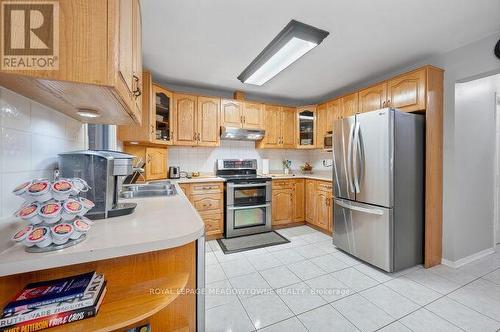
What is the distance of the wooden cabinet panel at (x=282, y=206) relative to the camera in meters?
3.43

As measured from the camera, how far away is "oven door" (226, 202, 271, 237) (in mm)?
3055

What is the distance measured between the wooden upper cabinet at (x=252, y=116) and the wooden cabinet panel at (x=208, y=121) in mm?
462

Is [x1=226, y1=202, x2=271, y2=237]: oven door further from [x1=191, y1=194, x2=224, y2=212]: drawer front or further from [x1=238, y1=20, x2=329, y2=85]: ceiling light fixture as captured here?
[x1=238, y1=20, x2=329, y2=85]: ceiling light fixture

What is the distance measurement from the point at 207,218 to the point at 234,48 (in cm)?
223

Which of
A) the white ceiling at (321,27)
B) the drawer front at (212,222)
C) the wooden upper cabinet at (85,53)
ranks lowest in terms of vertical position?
the drawer front at (212,222)

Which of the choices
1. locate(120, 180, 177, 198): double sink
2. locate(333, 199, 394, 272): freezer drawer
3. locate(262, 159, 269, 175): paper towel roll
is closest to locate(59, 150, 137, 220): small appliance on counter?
locate(120, 180, 177, 198): double sink

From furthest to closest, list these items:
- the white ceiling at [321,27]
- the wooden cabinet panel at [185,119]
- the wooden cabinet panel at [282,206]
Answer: the wooden cabinet panel at [282,206]
the wooden cabinet panel at [185,119]
the white ceiling at [321,27]

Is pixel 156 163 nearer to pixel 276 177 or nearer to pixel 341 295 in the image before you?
pixel 276 177

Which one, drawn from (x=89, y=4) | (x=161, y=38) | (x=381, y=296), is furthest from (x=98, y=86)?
(x=381, y=296)

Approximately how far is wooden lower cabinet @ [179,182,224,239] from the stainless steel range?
0.09 m

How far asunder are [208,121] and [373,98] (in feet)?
7.74

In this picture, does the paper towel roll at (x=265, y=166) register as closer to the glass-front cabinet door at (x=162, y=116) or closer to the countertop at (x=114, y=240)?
the glass-front cabinet door at (x=162, y=116)

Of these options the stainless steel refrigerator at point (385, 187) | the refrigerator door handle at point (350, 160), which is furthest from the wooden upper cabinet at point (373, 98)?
the refrigerator door handle at point (350, 160)

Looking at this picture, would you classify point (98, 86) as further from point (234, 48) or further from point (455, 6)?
point (455, 6)
